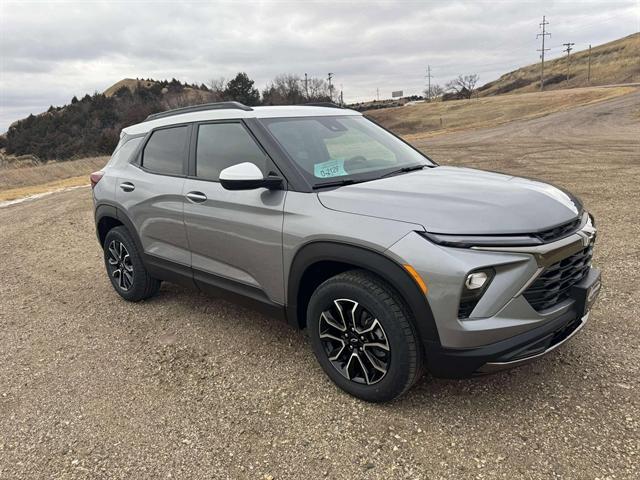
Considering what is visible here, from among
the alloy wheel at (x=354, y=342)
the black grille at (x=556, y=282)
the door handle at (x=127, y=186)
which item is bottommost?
the alloy wheel at (x=354, y=342)

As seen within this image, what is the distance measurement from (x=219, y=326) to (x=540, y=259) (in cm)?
274

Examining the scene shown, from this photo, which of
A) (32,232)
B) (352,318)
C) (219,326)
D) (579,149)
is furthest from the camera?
(579,149)

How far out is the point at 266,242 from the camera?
10.6 feet

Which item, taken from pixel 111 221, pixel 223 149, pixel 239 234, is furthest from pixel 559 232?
pixel 111 221

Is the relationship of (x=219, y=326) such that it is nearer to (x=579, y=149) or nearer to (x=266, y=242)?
(x=266, y=242)

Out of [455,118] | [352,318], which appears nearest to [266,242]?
[352,318]

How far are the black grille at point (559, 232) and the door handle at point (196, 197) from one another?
2336mm

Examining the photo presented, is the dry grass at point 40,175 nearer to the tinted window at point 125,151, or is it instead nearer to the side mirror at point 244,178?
the tinted window at point 125,151

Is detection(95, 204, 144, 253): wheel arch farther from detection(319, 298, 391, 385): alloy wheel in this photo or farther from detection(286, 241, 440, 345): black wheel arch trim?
detection(319, 298, 391, 385): alloy wheel

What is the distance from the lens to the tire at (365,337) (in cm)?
263

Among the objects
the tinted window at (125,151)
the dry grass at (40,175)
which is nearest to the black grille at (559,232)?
the tinted window at (125,151)

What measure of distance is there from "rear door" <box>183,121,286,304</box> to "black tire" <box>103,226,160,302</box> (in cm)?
98

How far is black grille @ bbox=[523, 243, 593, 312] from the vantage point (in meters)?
2.51

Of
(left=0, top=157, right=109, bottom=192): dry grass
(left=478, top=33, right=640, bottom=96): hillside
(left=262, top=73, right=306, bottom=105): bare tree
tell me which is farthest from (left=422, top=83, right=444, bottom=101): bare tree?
(left=0, top=157, right=109, bottom=192): dry grass
